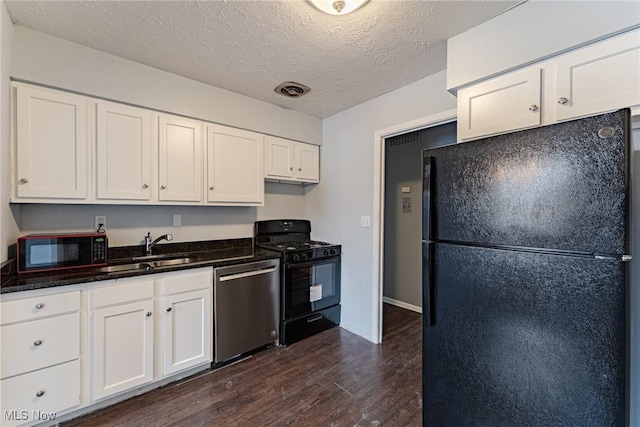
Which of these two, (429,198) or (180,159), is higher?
(180,159)

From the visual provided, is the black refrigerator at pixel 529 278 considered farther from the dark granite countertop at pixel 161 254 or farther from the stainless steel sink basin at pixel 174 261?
the stainless steel sink basin at pixel 174 261

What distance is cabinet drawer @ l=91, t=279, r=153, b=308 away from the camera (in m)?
1.80

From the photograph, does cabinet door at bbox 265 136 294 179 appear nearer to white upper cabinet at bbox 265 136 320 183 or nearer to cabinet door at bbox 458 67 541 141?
white upper cabinet at bbox 265 136 320 183

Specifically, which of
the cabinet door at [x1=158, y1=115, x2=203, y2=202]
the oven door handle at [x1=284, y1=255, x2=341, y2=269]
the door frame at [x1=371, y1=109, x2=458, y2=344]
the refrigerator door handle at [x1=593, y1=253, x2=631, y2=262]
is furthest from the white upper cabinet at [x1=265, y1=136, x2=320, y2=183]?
the refrigerator door handle at [x1=593, y1=253, x2=631, y2=262]

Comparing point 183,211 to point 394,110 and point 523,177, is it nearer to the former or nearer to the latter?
point 394,110

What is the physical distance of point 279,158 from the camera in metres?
3.10

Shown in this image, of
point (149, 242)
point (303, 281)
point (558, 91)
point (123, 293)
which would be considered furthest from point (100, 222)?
point (558, 91)

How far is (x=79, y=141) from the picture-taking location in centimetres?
198

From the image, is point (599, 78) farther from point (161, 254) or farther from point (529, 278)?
point (161, 254)

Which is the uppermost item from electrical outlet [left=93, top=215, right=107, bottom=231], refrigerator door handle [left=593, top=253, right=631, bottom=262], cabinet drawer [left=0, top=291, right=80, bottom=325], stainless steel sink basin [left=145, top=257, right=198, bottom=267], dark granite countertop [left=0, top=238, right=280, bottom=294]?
electrical outlet [left=93, top=215, right=107, bottom=231]

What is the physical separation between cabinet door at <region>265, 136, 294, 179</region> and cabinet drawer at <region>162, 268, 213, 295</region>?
4.04 ft

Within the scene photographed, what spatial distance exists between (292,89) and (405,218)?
2.23 m

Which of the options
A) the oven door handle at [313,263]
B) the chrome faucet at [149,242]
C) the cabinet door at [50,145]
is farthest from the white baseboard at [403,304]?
the cabinet door at [50,145]

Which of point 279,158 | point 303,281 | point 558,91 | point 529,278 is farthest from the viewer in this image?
point 279,158
